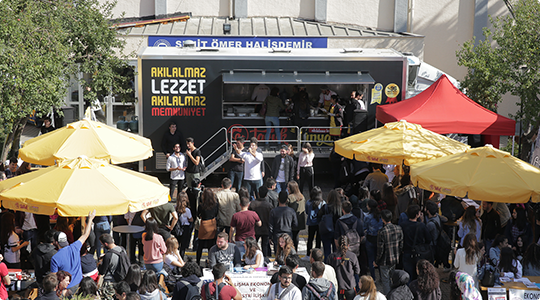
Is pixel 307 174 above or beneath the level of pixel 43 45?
beneath

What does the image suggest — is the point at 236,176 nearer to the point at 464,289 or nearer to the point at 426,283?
the point at 426,283

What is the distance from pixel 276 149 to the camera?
49.6ft

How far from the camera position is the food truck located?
47.9 ft

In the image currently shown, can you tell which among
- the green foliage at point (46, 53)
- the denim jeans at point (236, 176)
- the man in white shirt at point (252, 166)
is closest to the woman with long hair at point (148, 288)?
the man in white shirt at point (252, 166)

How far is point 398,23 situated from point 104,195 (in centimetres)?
1974

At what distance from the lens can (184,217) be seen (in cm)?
949

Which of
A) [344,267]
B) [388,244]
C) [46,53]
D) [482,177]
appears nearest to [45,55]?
[46,53]

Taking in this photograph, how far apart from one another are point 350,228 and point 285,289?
7.46 feet

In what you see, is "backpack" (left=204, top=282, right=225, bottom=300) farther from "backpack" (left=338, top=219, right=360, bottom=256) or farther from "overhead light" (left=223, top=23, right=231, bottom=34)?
"overhead light" (left=223, top=23, right=231, bottom=34)

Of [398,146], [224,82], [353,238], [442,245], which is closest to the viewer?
[353,238]

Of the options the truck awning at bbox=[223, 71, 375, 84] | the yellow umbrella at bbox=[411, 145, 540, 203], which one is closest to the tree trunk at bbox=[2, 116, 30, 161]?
the truck awning at bbox=[223, 71, 375, 84]

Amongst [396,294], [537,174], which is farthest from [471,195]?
[396,294]

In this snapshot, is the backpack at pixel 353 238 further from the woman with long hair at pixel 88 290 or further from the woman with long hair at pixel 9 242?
the woman with long hair at pixel 9 242

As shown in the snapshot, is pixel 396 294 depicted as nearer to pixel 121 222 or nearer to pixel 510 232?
pixel 510 232
